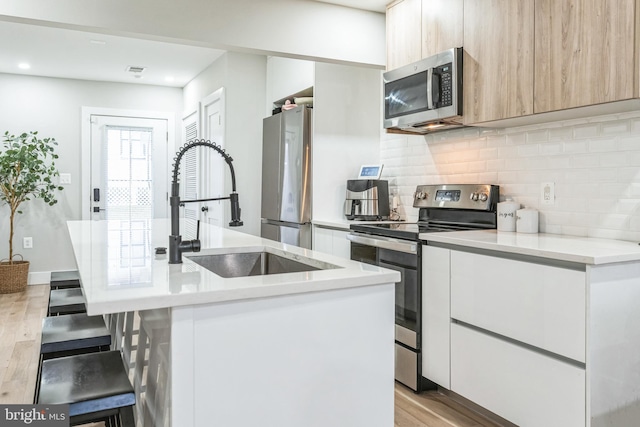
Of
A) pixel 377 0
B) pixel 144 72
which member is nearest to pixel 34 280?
pixel 144 72

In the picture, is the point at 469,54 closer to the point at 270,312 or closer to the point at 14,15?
the point at 270,312

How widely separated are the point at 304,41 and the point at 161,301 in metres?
2.58

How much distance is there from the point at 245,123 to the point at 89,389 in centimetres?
380

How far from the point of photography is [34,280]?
5773mm

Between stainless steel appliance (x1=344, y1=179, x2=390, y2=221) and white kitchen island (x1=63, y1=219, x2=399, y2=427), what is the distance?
208 cm

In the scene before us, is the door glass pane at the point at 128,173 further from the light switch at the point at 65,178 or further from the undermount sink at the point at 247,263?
the undermount sink at the point at 247,263

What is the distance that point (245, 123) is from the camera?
4.89 meters

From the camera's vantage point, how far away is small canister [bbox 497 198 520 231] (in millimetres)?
2730

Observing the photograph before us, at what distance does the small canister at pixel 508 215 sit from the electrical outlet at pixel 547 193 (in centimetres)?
13

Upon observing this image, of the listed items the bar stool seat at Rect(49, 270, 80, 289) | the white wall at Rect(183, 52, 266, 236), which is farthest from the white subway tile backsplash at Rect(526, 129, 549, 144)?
the white wall at Rect(183, 52, 266, 236)

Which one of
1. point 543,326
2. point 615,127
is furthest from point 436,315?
point 615,127

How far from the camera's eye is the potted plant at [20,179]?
5.23 meters

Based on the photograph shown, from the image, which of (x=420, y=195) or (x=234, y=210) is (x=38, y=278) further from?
(x=234, y=210)

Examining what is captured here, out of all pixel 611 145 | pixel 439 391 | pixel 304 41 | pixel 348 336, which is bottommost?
pixel 439 391
